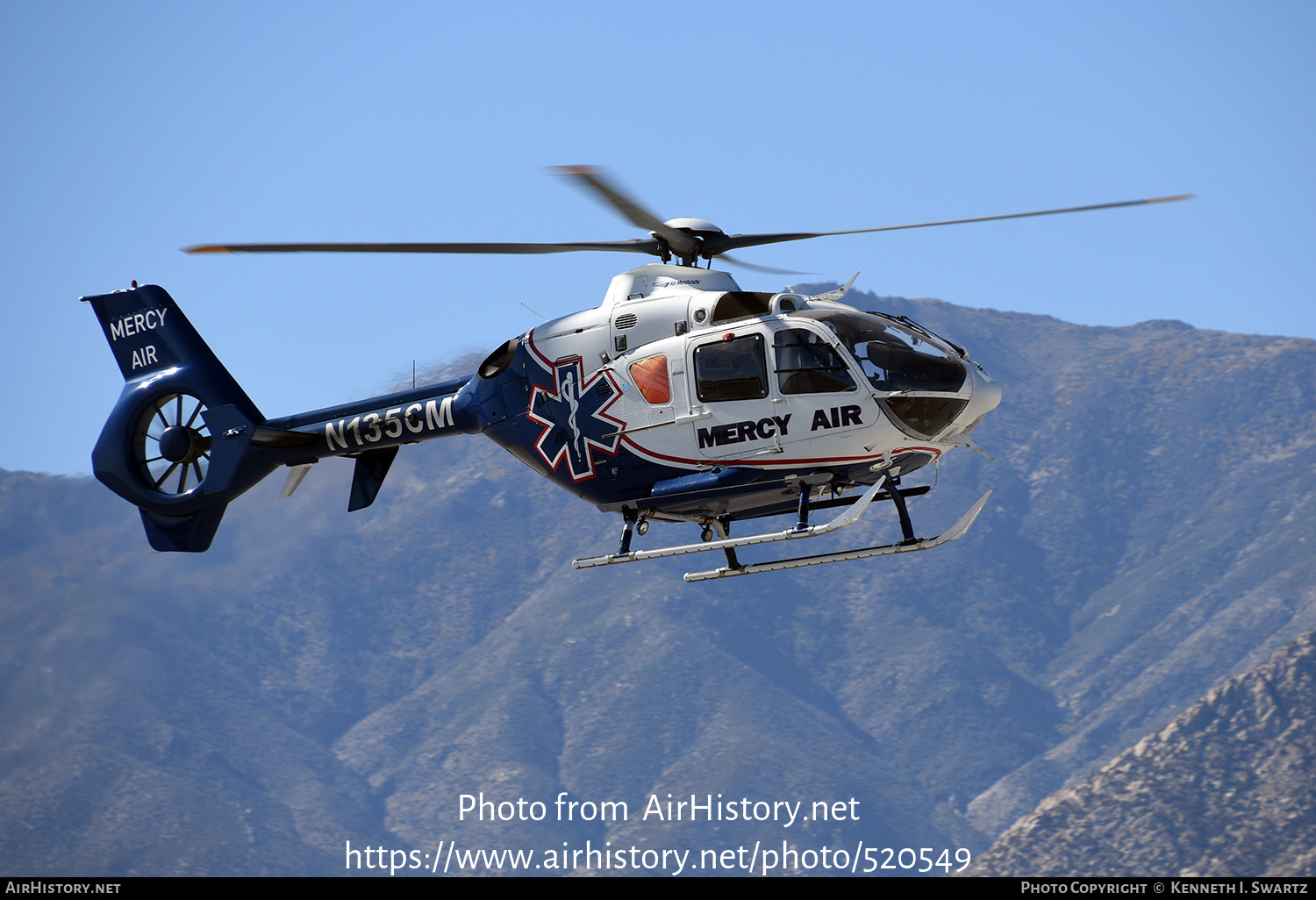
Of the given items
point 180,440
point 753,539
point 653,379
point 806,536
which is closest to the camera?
point 753,539

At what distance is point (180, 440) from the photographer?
32.5 meters

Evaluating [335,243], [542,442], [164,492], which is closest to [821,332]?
[542,442]

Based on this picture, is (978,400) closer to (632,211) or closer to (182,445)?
(632,211)

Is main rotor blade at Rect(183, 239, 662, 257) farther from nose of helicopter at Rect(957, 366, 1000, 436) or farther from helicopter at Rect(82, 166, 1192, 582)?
nose of helicopter at Rect(957, 366, 1000, 436)

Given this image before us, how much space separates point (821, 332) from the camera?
25016mm

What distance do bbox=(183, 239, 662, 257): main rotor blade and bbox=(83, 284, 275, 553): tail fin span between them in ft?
24.3

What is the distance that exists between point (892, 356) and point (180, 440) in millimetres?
14955

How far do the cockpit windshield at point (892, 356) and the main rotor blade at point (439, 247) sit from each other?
12.9 feet

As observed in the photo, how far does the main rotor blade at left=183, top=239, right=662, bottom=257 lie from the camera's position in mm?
24969

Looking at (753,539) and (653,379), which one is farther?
(653,379)

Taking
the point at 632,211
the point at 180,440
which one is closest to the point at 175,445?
the point at 180,440

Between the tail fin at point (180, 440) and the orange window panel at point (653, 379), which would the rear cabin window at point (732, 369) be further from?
the tail fin at point (180, 440)

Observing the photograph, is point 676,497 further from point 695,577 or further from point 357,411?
point 357,411
